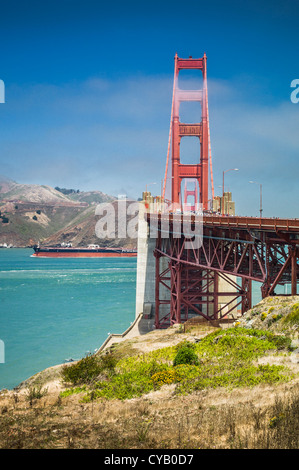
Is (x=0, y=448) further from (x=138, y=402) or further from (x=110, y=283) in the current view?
(x=110, y=283)

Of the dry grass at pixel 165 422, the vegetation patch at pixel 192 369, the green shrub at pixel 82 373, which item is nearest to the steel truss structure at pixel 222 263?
the vegetation patch at pixel 192 369

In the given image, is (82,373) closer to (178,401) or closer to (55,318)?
(178,401)

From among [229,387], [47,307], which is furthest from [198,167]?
[229,387]

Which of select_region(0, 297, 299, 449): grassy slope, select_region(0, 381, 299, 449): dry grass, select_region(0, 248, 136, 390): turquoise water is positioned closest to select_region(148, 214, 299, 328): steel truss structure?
select_region(0, 297, 299, 449): grassy slope

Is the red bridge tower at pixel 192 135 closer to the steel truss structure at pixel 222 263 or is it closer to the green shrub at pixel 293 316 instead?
the steel truss structure at pixel 222 263

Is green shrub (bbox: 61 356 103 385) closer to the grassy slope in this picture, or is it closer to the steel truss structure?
the grassy slope

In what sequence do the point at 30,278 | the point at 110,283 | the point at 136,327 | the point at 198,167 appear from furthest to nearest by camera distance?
the point at 30,278 → the point at 110,283 → the point at 198,167 → the point at 136,327

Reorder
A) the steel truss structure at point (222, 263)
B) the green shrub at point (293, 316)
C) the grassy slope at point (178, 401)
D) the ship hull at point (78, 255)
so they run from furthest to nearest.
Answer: the ship hull at point (78, 255), the steel truss structure at point (222, 263), the green shrub at point (293, 316), the grassy slope at point (178, 401)

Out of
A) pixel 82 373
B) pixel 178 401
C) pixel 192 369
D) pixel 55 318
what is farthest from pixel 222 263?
pixel 55 318

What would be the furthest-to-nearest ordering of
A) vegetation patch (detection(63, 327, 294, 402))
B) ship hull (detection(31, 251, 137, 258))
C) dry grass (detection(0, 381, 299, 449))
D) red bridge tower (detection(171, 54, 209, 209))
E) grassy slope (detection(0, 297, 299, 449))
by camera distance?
ship hull (detection(31, 251, 137, 258))
red bridge tower (detection(171, 54, 209, 209))
vegetation patch (detection(63, 327, 294, 402))
grassy slope (detection(0, 297, 299, 449))
dry grass (detection(0, 381, 299, 449))
